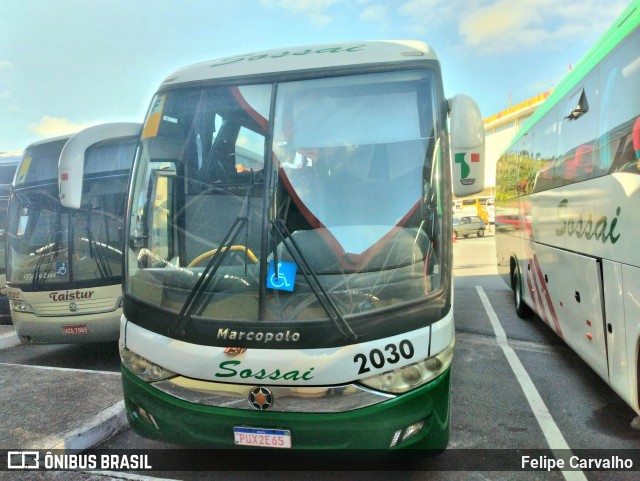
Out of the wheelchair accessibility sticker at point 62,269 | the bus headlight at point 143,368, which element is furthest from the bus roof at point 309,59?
the wheelchair accessibility sticker at point 62,269

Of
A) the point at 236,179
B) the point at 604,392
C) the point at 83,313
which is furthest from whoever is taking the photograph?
the point at 83,313

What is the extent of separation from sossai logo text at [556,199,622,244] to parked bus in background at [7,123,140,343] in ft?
17.7

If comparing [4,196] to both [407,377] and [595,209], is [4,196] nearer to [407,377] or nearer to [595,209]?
[407,377]

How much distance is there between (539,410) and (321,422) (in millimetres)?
2620

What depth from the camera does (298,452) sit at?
290cm

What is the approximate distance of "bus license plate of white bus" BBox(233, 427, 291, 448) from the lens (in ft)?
9.41

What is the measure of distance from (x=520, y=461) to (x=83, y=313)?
5.27 m

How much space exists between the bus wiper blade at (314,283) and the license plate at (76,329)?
421cm

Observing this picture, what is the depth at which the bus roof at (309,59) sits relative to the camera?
3.48m

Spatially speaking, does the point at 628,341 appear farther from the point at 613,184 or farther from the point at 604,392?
the point at 604,392

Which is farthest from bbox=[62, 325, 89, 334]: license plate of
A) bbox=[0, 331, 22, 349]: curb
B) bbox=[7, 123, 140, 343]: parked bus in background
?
bbox=[0, 331, 22, 349]: curb

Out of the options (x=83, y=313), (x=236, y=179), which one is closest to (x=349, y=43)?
(x=236, y=179)

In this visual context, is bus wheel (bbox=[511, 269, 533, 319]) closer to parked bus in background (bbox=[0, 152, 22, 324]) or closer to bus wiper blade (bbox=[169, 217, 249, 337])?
bus wiper blade (bbox=[169, 217, 249, 337])

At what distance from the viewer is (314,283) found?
3004 mm
